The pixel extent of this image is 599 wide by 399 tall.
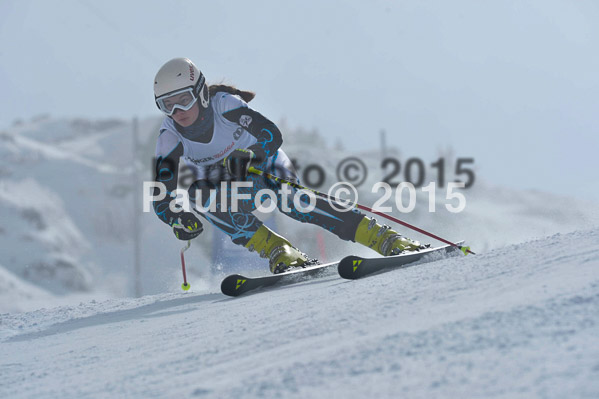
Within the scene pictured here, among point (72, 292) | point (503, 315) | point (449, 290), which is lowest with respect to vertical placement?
point (503, 315)

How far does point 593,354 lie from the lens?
173cm

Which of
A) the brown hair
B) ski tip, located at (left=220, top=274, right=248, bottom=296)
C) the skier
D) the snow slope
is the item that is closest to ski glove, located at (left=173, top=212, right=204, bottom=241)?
the skier

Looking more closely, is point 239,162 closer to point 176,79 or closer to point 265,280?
point 176,79

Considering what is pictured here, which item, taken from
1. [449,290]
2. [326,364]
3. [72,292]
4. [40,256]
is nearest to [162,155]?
[449,290]

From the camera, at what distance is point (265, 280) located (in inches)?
171

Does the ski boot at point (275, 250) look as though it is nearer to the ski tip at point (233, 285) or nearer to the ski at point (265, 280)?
the ski at point (265, 280)

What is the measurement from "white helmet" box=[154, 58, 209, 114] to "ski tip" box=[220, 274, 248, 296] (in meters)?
1.22

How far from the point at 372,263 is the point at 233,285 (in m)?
0.86

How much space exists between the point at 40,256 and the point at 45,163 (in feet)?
38.3

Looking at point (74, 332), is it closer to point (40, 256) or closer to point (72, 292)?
point (72, 292)

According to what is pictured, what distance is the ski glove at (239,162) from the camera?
15.3ft

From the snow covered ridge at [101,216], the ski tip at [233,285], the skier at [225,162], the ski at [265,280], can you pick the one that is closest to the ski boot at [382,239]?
the skier at [225,162]

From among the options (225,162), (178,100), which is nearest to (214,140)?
(225,162)

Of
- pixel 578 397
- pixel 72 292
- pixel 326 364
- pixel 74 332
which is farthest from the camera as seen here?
pixel 72 292
